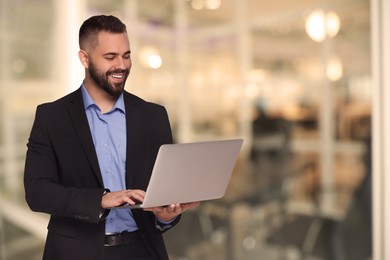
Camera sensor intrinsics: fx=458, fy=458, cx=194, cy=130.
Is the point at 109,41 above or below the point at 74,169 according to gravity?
above

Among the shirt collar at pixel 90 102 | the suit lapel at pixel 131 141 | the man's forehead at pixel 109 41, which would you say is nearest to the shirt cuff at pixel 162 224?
the suit lapel at pixel 131 141

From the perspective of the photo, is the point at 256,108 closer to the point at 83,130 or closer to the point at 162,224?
the point at 162,224

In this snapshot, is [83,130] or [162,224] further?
[162,224]

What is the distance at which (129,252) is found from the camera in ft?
3.37

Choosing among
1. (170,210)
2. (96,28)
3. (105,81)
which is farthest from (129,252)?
(96,28)

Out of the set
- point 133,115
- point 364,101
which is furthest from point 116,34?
point 364,101

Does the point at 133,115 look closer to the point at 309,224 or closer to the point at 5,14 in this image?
the point at 5,14

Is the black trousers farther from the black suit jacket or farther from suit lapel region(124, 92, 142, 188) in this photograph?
suit lapel region(124, 92, 142, 188)

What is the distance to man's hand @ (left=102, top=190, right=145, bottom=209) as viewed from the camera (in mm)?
891

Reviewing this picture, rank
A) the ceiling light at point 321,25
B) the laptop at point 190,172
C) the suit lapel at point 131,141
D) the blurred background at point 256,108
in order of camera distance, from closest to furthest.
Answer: the laptop at point 190,172
the suit lapel at point 131,141
the blurred background at point 256,108
the ceiling light at point 321,25

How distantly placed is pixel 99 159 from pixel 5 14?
1.79m

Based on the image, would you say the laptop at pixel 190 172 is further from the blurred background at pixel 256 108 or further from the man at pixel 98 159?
the blurred background at pixel 256 108

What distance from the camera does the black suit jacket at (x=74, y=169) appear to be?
928 millimetres

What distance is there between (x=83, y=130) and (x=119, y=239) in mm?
259
